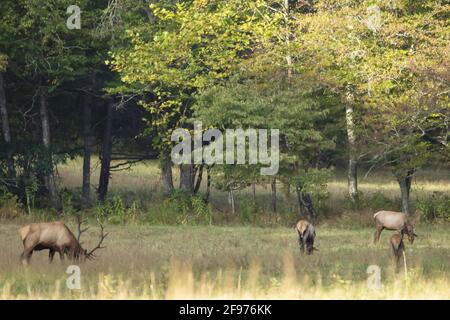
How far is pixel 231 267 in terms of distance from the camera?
19.3 meters

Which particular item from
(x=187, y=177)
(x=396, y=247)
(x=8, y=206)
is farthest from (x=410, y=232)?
(x=8, y=206)

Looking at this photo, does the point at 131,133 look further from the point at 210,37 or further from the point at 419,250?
the point at 419,250

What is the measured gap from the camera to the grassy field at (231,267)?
1452 centimetres

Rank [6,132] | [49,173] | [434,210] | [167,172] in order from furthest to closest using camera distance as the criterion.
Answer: [167,172] < [49,173] < [6,132] < [434,210]

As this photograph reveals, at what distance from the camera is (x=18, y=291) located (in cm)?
1588

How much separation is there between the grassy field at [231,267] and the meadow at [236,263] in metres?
0.02

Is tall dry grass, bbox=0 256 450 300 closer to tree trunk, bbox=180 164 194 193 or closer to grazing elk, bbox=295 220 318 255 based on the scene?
grazing elk, bbox=295 220 318 255

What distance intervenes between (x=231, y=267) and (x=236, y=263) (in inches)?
36.5

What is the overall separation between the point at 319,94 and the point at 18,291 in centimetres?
2033

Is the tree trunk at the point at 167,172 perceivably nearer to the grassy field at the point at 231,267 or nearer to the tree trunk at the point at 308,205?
the tree trunk at the point at 308,205

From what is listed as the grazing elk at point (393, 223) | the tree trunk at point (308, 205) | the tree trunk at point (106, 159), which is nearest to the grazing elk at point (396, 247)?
the grazing elk at point (393, 223)

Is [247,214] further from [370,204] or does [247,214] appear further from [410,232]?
[410,232]

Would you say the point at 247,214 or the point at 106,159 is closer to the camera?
the point at 247,214
